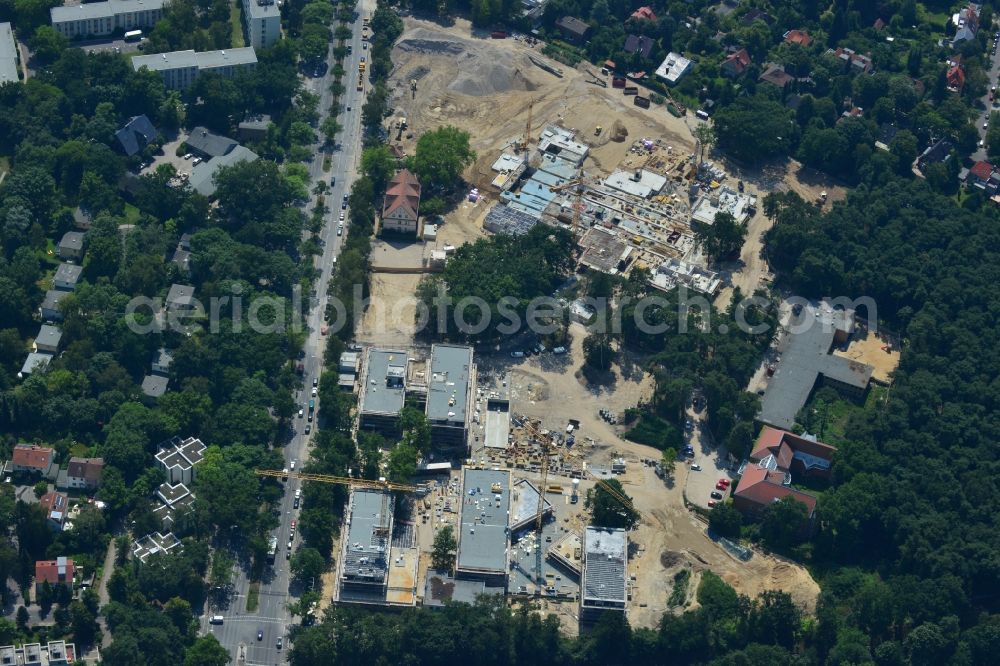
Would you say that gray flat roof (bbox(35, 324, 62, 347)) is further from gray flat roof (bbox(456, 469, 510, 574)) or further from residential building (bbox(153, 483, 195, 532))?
gray flat roof (bbox(456, 469, 510, 574))

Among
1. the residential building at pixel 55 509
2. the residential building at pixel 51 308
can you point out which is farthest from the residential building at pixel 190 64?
the residential building at pixel 55 509

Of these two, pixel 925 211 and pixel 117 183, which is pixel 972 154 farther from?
pixel 117 183

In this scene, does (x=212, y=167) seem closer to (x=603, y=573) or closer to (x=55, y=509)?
(x=55, y=509)

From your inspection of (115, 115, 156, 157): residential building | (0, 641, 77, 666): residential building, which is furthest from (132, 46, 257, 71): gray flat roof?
(0, 641, 77, 666): residential building

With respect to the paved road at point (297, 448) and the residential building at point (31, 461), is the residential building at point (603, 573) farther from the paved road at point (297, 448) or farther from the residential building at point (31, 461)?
the residential building at point (31, 461)

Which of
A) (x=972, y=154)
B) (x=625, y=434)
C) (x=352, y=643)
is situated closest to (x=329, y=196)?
(x=625, y=434)

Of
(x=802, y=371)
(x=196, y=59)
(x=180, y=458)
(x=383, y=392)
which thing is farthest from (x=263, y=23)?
(x=802, y=371)
